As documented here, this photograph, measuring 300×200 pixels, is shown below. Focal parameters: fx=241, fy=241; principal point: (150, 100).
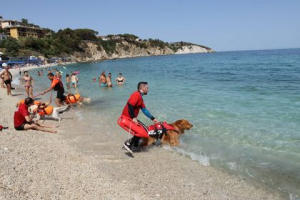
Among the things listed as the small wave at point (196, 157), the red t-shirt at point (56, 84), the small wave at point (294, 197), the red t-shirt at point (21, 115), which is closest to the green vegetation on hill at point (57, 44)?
the red t-shirt at point (56, 84)

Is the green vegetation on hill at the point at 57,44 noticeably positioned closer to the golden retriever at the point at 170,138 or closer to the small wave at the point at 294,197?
the golden retriever at the point at 170,138

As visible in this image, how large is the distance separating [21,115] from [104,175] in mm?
4132

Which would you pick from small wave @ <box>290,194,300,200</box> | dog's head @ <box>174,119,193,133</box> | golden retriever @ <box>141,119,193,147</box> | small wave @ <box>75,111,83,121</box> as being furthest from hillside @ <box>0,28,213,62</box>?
small wave @ <box>290,194,300,200</box>

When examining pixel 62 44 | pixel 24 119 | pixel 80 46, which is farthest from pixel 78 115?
pixel 80 46

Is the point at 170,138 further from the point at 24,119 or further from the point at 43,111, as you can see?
the point at 43,111

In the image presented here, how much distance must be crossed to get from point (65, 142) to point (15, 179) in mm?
2620

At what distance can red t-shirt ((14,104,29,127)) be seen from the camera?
7402mm

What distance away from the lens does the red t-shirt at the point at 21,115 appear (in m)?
7.40

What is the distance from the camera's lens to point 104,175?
487cm

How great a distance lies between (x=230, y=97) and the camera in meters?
13.5

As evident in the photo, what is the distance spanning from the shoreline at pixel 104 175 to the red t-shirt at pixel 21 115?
0.88m

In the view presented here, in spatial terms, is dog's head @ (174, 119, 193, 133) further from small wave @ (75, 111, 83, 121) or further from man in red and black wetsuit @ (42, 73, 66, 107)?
man in red and black wetsuit @ (42, 73, 66, 107)

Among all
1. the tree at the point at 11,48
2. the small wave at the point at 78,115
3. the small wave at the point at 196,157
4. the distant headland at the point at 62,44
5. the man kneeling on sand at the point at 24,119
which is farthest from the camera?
the distant headland at the point at 62,44

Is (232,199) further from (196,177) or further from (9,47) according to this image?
(9,47)
